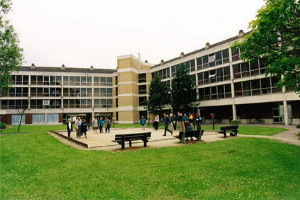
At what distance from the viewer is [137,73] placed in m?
48.9

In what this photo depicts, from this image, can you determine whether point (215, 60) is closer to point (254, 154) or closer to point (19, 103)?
point (254, 154)

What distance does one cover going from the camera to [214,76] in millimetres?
33844

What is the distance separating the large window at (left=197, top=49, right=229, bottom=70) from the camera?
106ft

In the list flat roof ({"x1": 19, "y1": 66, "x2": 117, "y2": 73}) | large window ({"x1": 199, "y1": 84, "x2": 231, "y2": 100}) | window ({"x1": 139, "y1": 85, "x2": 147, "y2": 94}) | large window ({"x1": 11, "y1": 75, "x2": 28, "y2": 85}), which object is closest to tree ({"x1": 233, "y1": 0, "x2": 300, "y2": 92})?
large window ({"x1": 199, "y1": 84, "x2": 231, "y2": 100})

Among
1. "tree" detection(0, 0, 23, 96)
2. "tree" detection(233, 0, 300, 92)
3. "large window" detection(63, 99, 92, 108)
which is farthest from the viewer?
"large window" detection(63, 99, 92, 108)

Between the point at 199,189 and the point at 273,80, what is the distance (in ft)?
87.6

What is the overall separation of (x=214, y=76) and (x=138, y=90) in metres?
19.9

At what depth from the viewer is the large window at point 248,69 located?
2791cm

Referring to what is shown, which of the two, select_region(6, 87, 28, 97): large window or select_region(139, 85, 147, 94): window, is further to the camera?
select_region(139, 85, 147, 94): window

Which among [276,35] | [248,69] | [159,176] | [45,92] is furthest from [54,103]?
[276,35]

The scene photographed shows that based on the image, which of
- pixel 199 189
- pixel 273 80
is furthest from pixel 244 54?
pixel 273 80

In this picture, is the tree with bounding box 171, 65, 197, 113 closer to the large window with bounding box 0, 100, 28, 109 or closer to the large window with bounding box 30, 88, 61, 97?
the large window with bounding box 30, 88, 61, 97

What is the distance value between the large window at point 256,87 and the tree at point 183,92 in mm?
6638

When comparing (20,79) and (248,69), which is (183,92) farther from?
(20,79)
